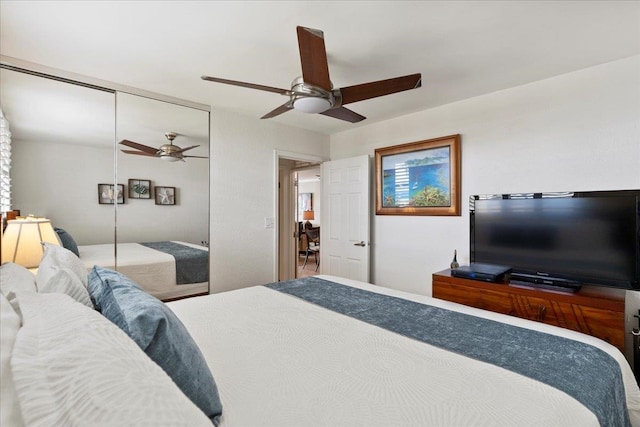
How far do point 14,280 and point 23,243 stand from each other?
0.79m

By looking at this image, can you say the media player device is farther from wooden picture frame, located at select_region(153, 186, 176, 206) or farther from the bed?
wooden picture frame, located at select_region(153, 186, 176, 206)

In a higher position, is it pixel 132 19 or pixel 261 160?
pixel 132 19

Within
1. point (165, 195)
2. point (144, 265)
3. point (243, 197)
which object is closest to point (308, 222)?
point (243, 197)

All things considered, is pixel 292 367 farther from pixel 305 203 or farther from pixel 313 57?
pixel 305 203

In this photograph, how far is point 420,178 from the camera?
353 cm

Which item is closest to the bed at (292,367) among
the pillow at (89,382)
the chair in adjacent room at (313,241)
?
the pillow at (89,382)

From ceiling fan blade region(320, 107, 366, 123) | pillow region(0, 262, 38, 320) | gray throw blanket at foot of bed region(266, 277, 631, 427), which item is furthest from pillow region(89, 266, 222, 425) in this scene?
ceiling fan blade region(320, 107, 366, 123)

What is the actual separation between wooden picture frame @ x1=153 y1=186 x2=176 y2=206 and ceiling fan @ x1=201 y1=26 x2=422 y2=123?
1.57m

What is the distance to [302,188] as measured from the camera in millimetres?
10797

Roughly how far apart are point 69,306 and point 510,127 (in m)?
3.38

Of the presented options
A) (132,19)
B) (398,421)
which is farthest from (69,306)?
(132,19)

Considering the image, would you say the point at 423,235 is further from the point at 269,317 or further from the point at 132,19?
the point at 132,19

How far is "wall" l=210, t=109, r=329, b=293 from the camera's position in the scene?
3445 mm

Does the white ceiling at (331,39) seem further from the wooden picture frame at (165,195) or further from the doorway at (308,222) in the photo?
the doorway at (308,222)
